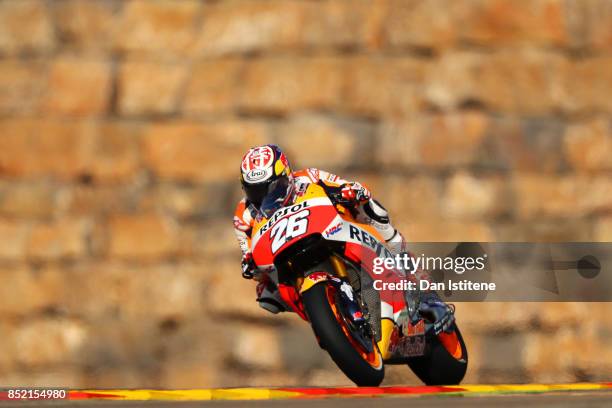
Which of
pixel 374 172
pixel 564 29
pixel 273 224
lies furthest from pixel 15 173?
pixel 564 29

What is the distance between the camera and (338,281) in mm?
6914

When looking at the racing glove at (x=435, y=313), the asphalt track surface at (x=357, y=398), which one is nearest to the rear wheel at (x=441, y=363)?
the racing glove at (x=435, y=313)

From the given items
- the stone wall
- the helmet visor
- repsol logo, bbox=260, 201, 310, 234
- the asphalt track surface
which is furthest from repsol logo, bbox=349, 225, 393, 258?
the stone wall

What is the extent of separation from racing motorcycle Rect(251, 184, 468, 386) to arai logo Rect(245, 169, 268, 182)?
0.14 metres

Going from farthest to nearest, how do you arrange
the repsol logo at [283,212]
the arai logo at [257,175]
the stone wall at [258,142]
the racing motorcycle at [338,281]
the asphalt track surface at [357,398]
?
the stone wall at [258,142], the arai logo at [257,175], the repsol logo at [283,212], the racing motorcycle at [338,281], the asphalt track surface at [357,398]

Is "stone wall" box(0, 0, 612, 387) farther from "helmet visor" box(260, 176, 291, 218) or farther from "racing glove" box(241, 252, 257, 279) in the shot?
"helmet visor" box(260, 176, 291, 218)

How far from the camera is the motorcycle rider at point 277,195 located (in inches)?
294

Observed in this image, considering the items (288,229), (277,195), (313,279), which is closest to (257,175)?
(277,195)

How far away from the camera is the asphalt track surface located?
20.5ft

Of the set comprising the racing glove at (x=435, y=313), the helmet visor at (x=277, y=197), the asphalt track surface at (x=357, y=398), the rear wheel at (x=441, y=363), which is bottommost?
the asphalt track surface at (x=357, y=398)

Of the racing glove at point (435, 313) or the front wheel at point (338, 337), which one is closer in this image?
the front wheel at point (338, 337)

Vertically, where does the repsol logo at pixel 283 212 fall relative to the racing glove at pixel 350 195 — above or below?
below

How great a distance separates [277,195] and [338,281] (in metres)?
0.84

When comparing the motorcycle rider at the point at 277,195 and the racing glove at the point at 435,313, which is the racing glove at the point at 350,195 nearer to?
the motorcycle rider at the point at 277,195
